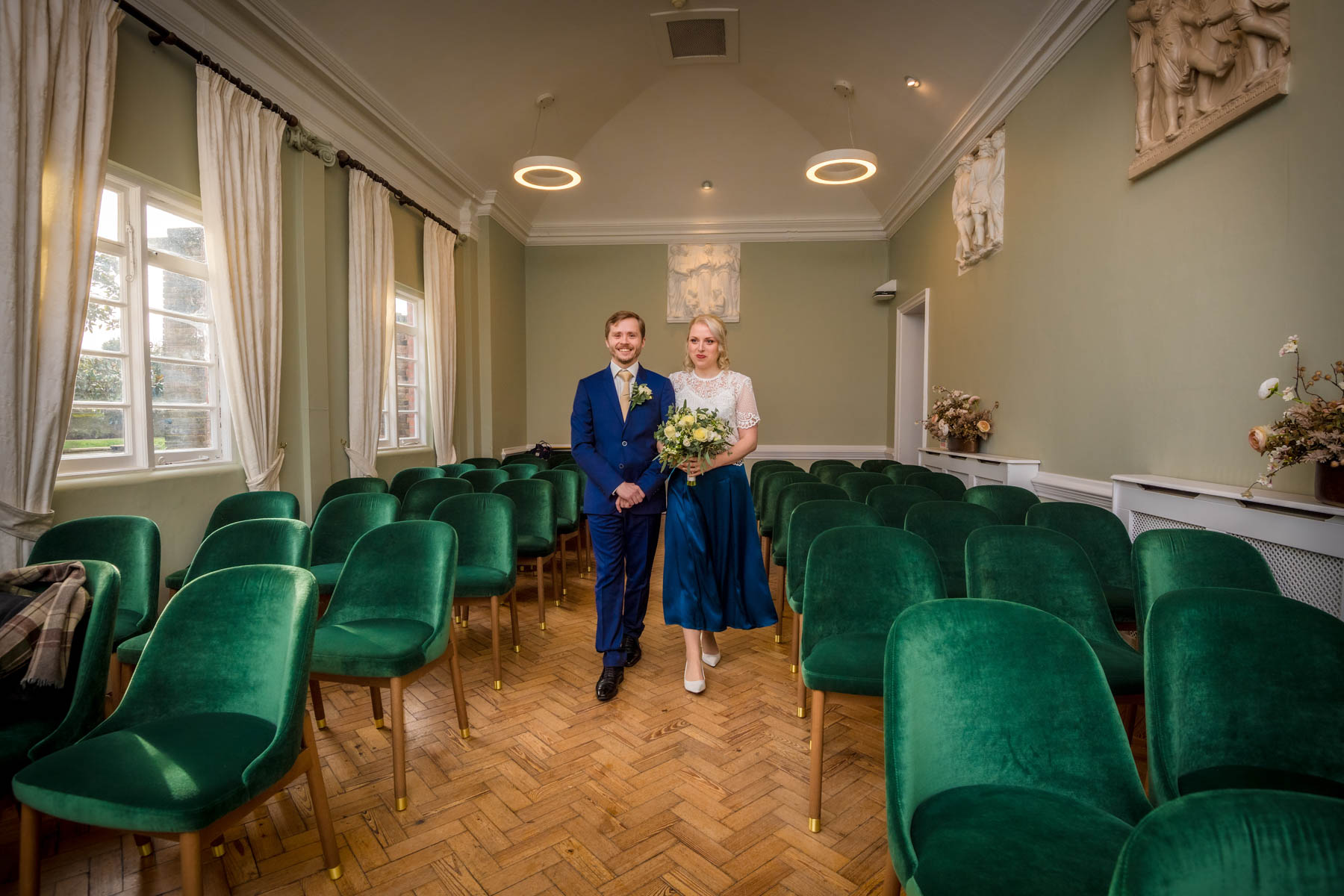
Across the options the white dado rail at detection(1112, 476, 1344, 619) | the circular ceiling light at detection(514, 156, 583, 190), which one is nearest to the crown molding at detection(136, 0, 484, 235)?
the circular ceiling light at detection(514, 156, 583, 190)

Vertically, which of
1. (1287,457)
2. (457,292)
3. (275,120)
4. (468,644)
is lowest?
(468,644)

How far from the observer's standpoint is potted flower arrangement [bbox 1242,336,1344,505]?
2.09m

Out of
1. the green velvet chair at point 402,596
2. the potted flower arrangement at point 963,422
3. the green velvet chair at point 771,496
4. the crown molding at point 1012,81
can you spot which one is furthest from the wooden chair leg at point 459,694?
the crown molding at point 1012,81

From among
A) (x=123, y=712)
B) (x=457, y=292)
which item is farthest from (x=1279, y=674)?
(x=457, y=292)

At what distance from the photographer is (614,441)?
9.84 ft

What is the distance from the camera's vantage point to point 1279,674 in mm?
1360

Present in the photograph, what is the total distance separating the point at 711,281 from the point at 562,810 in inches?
301

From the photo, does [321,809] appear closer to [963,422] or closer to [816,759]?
[816,759]

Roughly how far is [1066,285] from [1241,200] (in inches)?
55.7

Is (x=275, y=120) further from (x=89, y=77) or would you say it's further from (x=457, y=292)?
(x=457, y=292)

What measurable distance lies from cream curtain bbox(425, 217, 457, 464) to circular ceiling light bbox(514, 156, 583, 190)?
3.92 feet

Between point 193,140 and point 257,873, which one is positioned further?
point 193,140

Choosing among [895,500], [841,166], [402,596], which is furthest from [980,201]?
[402,596]

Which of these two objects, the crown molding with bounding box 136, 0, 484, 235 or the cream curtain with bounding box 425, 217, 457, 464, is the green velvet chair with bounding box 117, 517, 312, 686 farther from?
the cream curtain with bounding box 425, 217, 457, 464
